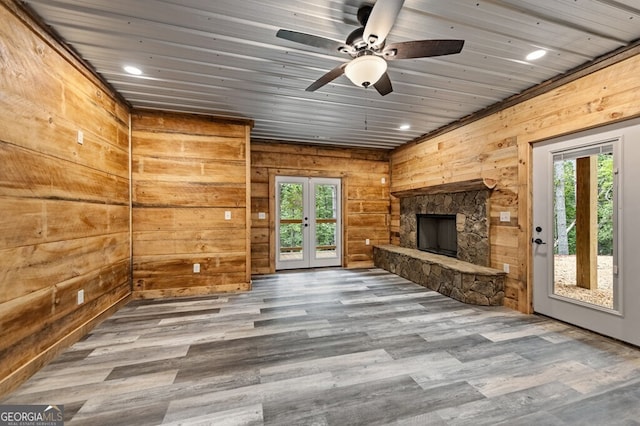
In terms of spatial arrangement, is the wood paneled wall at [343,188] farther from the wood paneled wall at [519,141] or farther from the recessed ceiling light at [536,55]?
the recessed ceiling light at [536,55]

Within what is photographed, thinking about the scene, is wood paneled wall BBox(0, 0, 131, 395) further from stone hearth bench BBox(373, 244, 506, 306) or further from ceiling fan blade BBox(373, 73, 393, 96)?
stone hearth bench BBox(373, 244, 506, 306)

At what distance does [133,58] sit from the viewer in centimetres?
248

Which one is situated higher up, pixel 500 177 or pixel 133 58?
pixel 133 58

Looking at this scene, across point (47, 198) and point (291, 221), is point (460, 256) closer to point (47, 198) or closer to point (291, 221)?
point (291, 221)

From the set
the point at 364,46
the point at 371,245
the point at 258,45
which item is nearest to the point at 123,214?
the point at 258,45

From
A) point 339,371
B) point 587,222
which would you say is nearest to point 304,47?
point 339,371

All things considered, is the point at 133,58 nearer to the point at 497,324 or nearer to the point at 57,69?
the point at 57,69

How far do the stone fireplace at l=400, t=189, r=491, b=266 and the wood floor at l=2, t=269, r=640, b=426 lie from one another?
2.94 ft

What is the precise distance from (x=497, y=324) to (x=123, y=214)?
459 centimetres

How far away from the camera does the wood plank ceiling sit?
188 centimetres

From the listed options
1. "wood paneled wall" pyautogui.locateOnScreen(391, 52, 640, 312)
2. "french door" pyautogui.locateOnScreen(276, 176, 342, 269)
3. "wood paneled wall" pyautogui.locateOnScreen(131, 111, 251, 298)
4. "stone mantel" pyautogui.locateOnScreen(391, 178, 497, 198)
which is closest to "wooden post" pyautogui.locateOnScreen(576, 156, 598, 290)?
"wood paneled wall" pyautogui.locateOnScreen(391, 52, 640, 312)

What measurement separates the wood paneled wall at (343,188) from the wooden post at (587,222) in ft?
11.1

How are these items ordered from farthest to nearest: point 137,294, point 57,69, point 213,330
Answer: point 137,294, point 213,330, point 57,69

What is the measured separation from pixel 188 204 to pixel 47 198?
1.79m
